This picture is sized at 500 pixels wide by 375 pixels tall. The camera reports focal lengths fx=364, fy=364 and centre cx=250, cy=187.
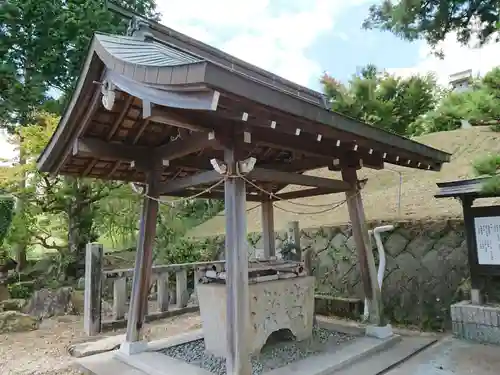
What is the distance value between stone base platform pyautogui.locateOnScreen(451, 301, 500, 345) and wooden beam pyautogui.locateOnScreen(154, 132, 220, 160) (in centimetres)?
370

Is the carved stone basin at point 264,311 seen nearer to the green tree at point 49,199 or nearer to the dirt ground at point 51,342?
the dirt ground at point 51,342

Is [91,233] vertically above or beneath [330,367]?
above

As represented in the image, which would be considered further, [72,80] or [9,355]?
[72,80]

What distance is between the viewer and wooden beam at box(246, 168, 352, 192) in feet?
11.9

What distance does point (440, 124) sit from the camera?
13320mm

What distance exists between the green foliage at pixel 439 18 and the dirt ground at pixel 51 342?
5.20m

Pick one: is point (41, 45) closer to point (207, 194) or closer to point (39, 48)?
point (39, 48)

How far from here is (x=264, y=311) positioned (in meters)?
3.92

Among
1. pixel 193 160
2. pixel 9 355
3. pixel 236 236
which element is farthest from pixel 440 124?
pixel 9 355

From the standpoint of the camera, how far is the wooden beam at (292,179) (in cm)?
363

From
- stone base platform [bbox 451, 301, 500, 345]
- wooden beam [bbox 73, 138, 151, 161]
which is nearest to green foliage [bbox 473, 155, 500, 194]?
stone base platform [bbox 451, 301, 500, 345]

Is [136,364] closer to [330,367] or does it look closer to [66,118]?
[330,367]

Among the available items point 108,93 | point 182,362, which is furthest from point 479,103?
point 182,362

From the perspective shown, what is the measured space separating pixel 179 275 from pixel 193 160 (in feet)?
9.27
